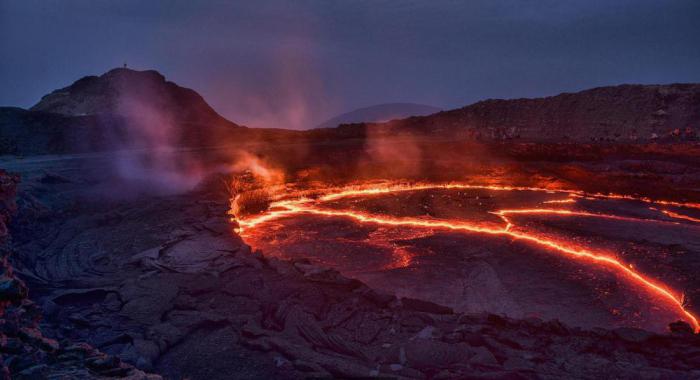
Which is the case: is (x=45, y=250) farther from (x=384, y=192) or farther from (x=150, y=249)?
(x=384, y=192)

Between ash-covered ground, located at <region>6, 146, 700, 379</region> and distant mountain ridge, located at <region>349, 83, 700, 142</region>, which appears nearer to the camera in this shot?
ash-covered ground, located at <region>6, 146, 700, 379</region>

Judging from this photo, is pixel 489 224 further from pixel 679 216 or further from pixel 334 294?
pixel 334 294

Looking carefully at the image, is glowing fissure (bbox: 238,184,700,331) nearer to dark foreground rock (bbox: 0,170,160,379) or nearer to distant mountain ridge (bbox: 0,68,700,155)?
dark foreground rock (bbox: 0,170,160,379)

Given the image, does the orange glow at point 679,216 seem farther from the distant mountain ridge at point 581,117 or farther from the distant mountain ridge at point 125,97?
the distant mountain ridge at point 125,97

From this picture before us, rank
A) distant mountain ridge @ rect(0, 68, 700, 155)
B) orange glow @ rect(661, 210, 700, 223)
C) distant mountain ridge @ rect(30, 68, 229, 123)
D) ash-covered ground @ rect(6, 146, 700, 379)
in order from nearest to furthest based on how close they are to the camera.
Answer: ash-covered ground @ rect(6, 146, 700, 379), orange glow @ rect(661, 210, 700, 223), distant mountain ridge @ rect(0, 68, 700, 155), distant mountain ridge @ rect(30, 68, 229, 123)

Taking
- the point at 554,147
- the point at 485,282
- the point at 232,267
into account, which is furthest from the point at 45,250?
the point at 554,147

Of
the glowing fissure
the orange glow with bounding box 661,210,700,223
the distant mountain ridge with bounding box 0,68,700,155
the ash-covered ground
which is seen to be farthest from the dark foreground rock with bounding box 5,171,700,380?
the distant mountain ridge with bounding box 0,68,700,155
